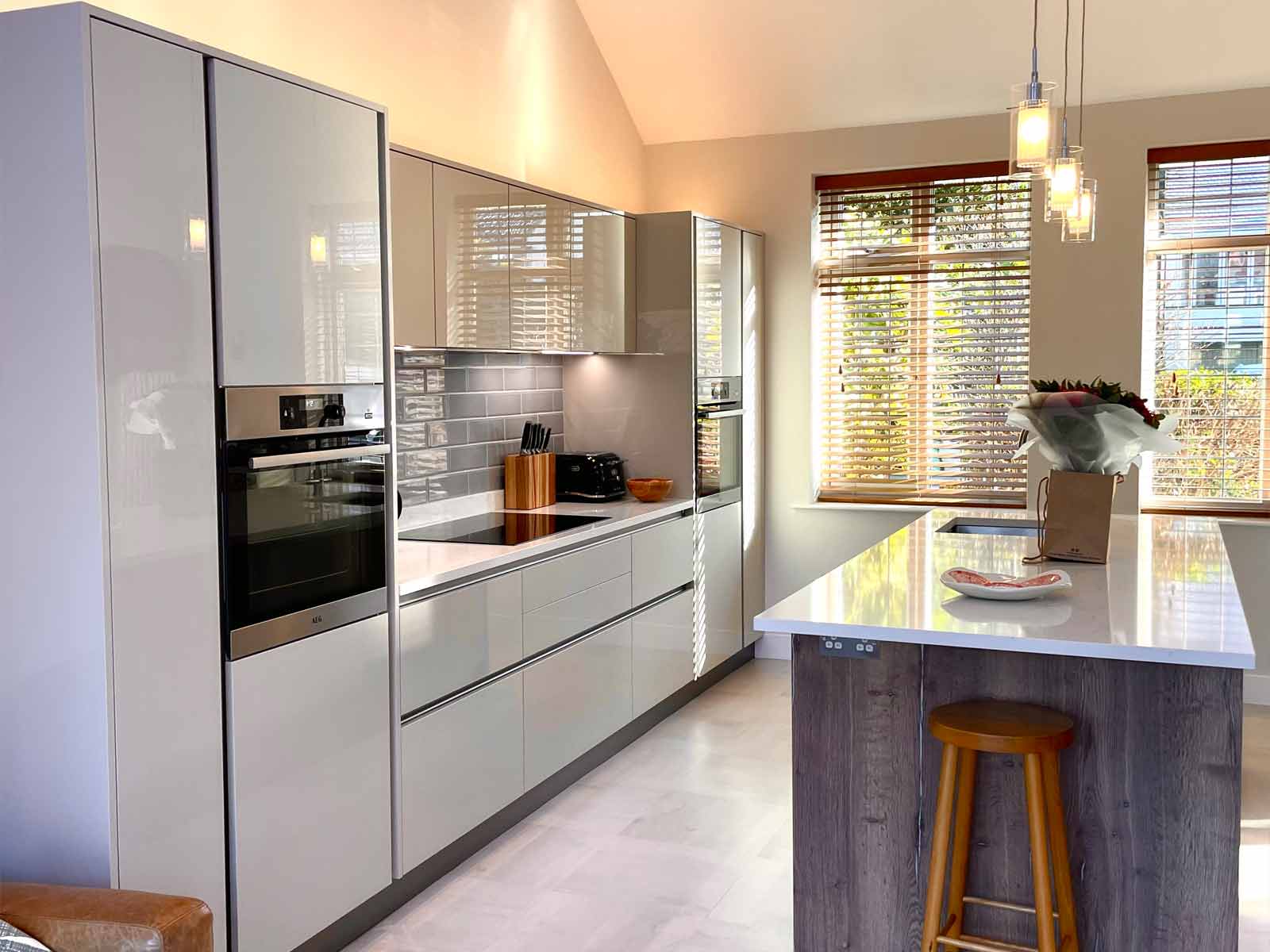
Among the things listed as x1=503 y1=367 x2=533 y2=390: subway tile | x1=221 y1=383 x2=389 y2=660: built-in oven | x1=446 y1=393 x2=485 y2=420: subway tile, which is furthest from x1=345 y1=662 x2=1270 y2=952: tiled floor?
x1=503 y1=367 x2=533 y2=390: subway tile

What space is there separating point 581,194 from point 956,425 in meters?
2.08

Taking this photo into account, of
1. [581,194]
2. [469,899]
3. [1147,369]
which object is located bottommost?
[469,899]

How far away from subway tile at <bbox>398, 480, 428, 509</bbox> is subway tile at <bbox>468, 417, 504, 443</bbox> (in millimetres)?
360

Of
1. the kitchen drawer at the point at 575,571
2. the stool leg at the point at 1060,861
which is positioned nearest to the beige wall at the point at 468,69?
the kitchen drawer at the point at 575,571

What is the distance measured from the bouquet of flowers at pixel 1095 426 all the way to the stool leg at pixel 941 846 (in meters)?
1.10

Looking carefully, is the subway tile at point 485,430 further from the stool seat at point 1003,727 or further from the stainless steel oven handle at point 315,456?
the stool seat at point 1003,727

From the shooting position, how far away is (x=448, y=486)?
15.1ft

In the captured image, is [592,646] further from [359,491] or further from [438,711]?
[359,491]

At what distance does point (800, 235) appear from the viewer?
600 centimetres

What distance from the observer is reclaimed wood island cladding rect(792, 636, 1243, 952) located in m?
2.54

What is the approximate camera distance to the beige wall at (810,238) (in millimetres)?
5332

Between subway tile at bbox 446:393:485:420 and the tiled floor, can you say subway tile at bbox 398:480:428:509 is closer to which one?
subway tile at bbox 446:393:485:420

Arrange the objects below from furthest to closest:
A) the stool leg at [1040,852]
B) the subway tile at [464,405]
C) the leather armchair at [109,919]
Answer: the subway tile at [464,405] → the stool leg at [1040,852] → the leather armchair at [109,919]

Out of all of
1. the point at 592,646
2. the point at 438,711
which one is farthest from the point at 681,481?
the point at 438,711
